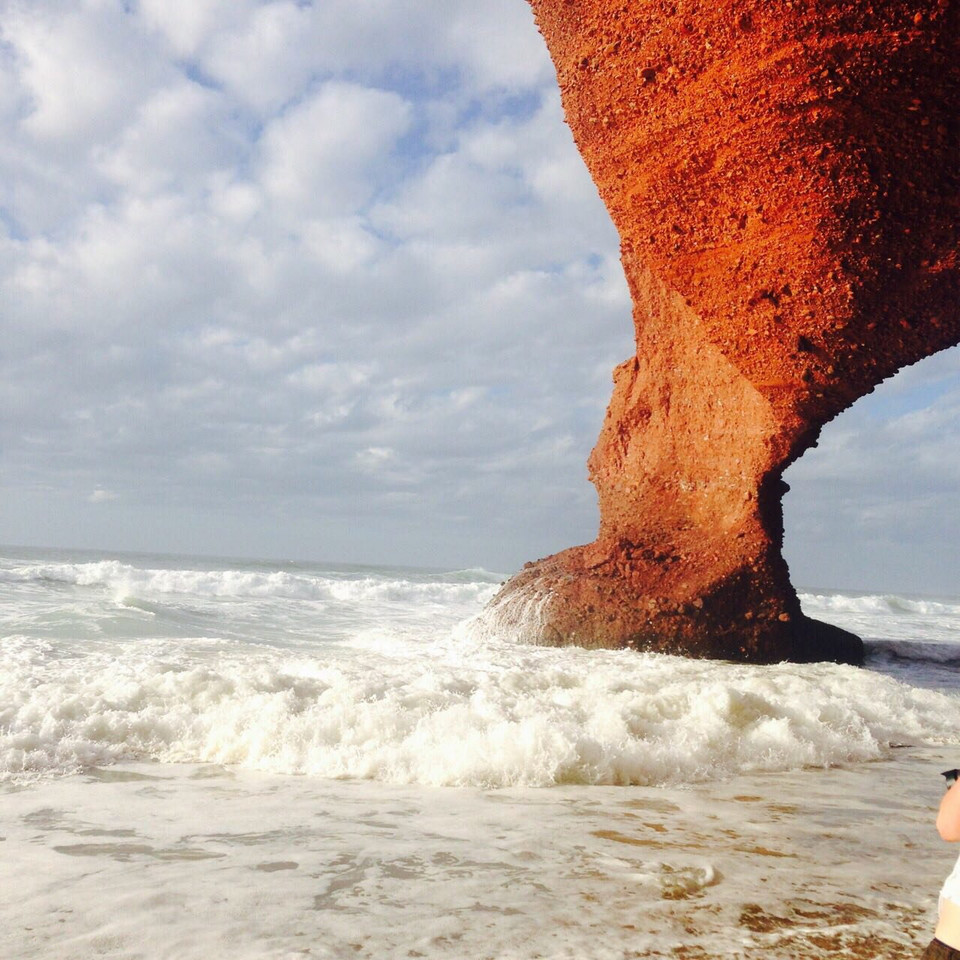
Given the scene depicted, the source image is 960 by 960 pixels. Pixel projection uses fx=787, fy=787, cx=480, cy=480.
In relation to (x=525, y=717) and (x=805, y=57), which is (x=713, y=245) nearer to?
(x=805, y=57)

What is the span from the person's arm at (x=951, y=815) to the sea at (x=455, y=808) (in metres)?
0.93

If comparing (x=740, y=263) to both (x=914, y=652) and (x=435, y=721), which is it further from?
(x=914, y=652)

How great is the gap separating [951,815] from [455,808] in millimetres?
2484

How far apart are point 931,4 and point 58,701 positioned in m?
8.51

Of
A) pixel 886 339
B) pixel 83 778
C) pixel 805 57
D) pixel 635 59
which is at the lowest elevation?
pixel 83 778

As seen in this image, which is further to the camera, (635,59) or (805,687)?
(635,59)

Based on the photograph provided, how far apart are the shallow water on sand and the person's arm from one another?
93cm

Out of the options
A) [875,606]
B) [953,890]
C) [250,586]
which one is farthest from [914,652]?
[875,606]

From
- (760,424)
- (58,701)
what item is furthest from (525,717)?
(760,424)

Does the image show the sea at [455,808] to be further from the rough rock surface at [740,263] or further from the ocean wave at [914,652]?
the ocean wave at [914,652]

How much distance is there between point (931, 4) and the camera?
6.62m

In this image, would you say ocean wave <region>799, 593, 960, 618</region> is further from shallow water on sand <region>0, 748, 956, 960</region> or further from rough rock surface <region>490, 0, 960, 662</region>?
shallow water on sand <region>0, 748, 956, 960</region>

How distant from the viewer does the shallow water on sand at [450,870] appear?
2275 mm

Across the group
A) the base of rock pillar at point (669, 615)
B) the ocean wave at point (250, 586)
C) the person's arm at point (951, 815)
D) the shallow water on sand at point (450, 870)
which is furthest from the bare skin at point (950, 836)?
the ocean wave at point (250, 586)
